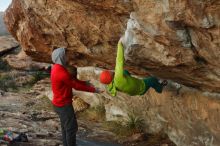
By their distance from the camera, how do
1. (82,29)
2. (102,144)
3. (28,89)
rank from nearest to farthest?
1. (82,29)
2. (102,144)
3. (28,89)

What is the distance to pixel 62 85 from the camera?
31.6 ft

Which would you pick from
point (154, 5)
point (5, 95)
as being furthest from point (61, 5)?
point (5, 95)

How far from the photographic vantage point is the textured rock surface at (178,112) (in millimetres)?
10695

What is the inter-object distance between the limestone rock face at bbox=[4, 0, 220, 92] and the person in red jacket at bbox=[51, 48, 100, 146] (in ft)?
3.89

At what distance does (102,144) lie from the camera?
1280 centimetres

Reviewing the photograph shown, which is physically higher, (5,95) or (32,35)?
(32,35)

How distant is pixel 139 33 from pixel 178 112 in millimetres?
3488

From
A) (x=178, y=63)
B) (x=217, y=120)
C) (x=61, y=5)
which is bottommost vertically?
(x=217, y=120)

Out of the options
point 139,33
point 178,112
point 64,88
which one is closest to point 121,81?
point 64,88

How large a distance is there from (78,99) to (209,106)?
6.98m

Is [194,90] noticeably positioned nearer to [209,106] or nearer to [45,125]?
[209,106]

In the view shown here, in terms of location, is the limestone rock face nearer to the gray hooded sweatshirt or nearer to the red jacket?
the red jacket

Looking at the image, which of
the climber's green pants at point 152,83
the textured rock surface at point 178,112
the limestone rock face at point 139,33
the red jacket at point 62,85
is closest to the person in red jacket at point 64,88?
the red jacket at point 62,85

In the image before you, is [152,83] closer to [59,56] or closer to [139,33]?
[139,33]
